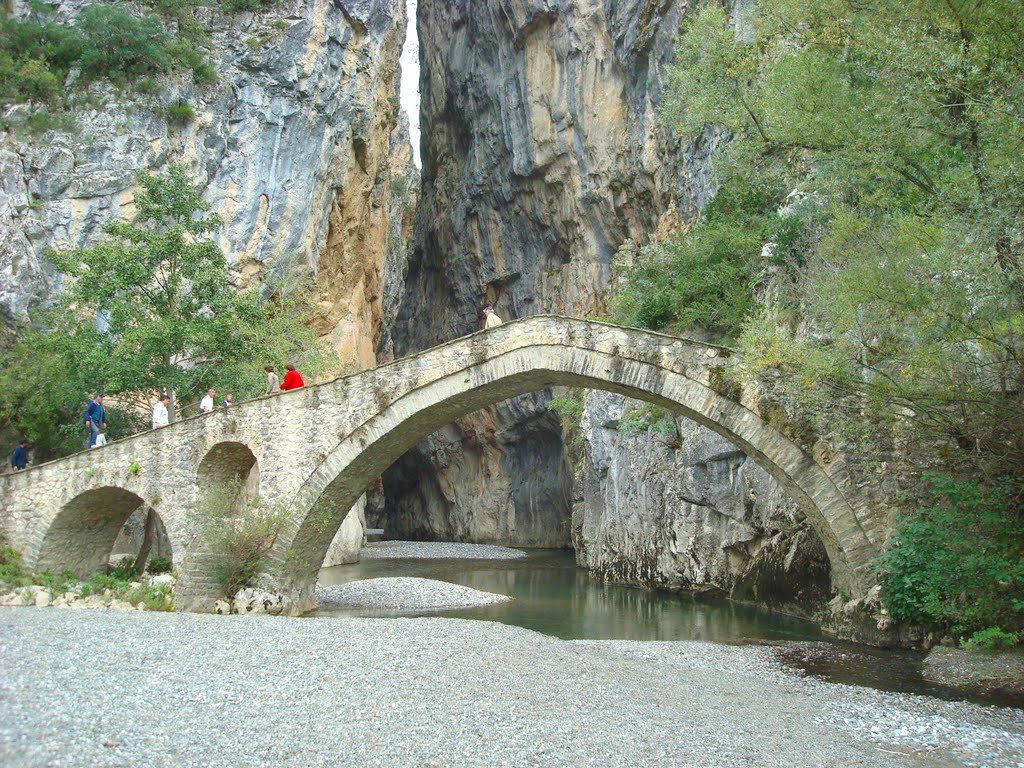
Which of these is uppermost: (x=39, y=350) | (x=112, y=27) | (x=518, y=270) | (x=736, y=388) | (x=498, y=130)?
(x=498, y=130)

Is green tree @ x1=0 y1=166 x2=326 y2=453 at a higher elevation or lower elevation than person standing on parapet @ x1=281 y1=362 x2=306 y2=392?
higher

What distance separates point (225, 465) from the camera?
1405 cm

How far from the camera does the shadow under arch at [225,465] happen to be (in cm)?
1362

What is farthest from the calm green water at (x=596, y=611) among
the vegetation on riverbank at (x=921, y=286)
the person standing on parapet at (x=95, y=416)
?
the person standing on parapet at (x=95, y=416)

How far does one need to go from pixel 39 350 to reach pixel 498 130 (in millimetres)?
20213

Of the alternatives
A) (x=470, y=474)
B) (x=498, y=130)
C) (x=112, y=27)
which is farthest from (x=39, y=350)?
(x=470, y=474)

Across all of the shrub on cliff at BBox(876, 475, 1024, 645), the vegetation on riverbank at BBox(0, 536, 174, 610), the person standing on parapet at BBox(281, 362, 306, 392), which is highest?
the person standing on parapet at BBox(281, 362, 306, 392)

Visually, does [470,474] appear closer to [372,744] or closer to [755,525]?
[755,525]

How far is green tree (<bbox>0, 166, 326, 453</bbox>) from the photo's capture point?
16.6 meters

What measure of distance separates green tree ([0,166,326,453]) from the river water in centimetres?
541

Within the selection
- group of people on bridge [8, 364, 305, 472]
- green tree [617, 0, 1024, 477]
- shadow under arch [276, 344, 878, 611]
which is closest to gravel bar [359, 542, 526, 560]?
group of people on bridge [8, 364, 305, 472]

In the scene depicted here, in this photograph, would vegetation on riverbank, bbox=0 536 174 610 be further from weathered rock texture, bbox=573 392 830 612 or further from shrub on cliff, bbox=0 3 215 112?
shrub on cliff, bbox=0 3 215 112

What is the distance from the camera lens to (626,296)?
20.4 metres

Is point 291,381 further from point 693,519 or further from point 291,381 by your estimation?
point 693,519
